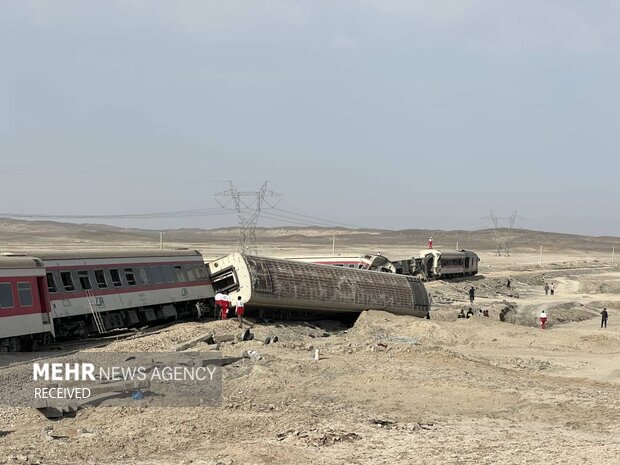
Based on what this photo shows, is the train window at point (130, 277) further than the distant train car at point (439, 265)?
No

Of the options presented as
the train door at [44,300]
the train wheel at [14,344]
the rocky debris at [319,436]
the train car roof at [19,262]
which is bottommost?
→ the train wheel at [14,344]

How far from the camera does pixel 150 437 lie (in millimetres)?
12664

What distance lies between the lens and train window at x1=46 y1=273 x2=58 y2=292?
22.9 meters

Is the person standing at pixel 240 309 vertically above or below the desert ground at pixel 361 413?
above

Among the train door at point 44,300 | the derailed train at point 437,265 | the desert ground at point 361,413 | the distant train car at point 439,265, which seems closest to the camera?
the desert ground at point 361,413

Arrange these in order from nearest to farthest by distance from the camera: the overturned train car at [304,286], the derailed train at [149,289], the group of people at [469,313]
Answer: the derailed train at [149,289] < the overturned train car at [304,286] < the group of people at [469,313]

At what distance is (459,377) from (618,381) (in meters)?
5.49

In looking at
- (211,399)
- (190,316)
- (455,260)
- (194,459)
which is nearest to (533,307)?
(455,260)

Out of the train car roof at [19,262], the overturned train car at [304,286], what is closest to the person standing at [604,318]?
the overturned train car at [304,286]

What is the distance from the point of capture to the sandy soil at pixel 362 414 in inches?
467

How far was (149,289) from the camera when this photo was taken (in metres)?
27.1

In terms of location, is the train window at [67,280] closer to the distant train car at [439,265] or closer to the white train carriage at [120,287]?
the white train carriage at [120,287]

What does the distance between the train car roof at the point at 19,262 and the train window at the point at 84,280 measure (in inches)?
79.9

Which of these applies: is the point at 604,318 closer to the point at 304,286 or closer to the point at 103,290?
the point at 304,286
